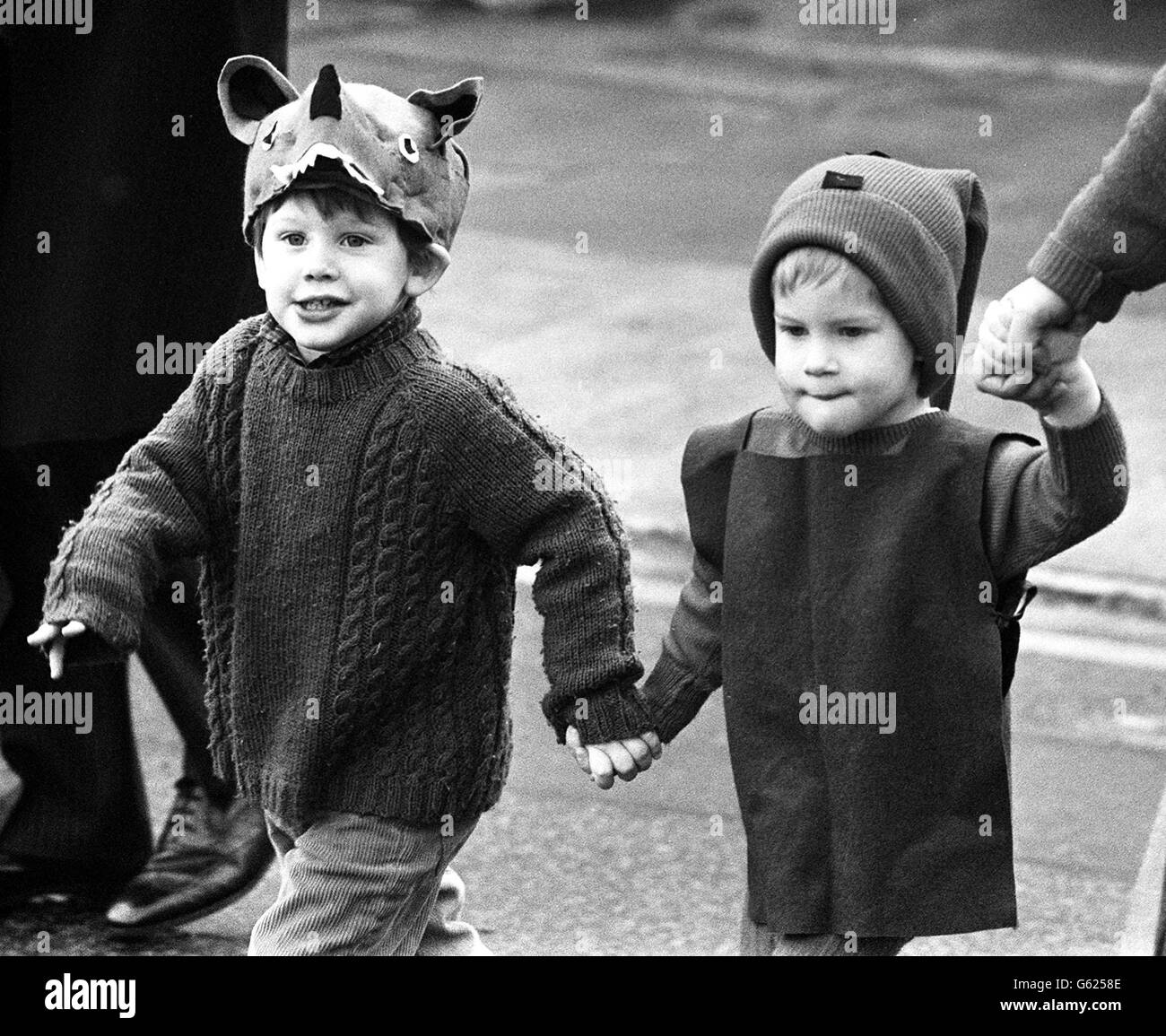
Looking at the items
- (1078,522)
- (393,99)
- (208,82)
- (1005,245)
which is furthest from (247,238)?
(1005,245)

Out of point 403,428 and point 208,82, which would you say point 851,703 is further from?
point 208,82

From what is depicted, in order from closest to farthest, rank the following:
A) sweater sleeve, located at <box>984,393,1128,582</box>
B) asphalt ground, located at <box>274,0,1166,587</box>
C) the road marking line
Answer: sweater sleeve, located at <box>984,393,1128,582</box> → the road marking line → asphalt ground, located at <box>274,0,1166,587</box>

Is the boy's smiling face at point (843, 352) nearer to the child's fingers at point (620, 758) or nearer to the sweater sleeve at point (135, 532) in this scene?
the child's fingers at point (620, 758)

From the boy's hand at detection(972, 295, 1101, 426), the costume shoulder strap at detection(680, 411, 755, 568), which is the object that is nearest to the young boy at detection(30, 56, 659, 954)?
the costume shoulder strap at detection(680, 411, 755, 568)

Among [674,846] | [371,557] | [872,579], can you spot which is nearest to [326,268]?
[371,557]

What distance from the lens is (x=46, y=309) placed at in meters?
4.34

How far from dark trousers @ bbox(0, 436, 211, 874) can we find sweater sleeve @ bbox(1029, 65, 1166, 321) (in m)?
2.09

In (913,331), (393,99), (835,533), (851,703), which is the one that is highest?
(393,99)

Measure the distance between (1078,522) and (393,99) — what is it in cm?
115

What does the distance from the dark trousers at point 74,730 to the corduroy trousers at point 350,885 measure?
41.9 inches

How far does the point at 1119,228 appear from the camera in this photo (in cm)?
299

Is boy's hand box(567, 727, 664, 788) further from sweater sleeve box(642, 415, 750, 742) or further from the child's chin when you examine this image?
the child's chin

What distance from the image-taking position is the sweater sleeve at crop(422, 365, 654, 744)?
3.40m

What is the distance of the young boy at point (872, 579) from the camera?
326 cm
